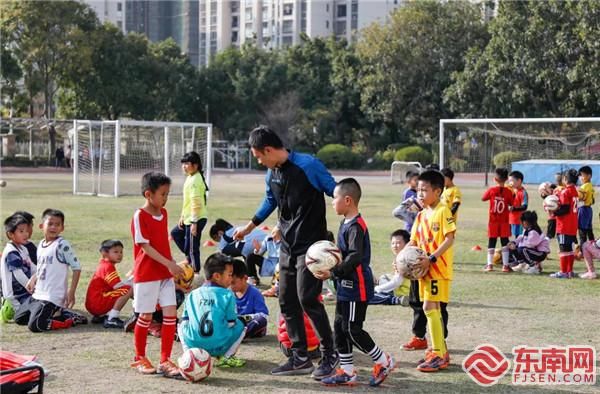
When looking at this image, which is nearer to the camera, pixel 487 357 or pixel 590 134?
pixel 487 357

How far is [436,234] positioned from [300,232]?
1154 mm

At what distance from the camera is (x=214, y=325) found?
7082mm

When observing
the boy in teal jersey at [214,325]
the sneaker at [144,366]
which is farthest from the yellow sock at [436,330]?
the sneaker at [144,366]

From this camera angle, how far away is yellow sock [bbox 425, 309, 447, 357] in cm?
688

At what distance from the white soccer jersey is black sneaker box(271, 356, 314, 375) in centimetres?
273

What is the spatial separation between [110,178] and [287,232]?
80.5ft

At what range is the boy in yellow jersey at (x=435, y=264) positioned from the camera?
6.87 meters

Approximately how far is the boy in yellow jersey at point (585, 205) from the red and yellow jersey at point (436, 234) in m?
7.18

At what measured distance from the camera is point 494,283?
11562mm

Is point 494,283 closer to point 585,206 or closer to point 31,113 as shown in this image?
point 585,206

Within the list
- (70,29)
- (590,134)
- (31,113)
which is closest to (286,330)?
(590,134)

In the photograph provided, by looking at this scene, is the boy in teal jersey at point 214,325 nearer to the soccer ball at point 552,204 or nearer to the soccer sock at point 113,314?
the soccer sock at point 113,314

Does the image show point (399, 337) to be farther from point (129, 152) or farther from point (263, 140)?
point (129, 152)
